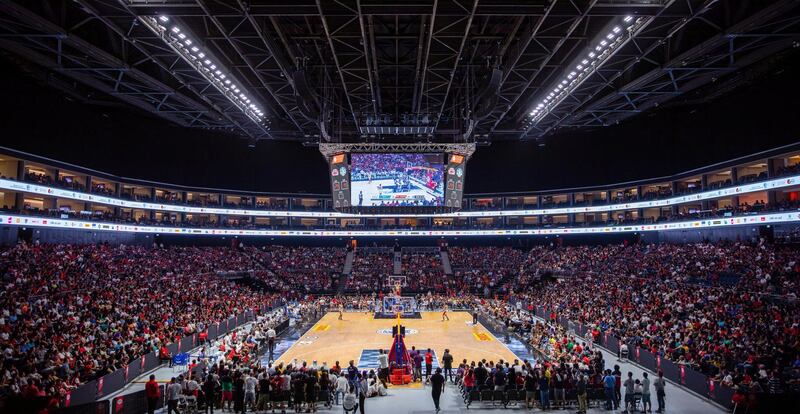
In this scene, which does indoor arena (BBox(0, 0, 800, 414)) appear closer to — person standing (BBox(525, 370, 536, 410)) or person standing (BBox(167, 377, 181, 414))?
person standing (BBox(167, 377, 181, 414))

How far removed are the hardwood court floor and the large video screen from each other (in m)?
8.74

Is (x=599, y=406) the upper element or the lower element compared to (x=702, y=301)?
lower

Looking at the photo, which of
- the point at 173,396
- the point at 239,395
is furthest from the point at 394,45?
the point at 173,396

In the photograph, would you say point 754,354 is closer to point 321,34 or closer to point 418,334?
point 418,334

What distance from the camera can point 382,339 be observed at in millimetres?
30828

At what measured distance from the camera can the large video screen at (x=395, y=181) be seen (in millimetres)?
31625

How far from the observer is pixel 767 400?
13.6 meters

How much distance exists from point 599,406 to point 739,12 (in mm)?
20516

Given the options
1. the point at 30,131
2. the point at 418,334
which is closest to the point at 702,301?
the point at 418,334

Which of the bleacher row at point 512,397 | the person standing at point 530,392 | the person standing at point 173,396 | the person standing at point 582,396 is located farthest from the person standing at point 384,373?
the person standing at point 173,396

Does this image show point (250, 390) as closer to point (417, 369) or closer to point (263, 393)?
point (263, 393)

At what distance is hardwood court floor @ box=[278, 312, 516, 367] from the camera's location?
2605 centimetres

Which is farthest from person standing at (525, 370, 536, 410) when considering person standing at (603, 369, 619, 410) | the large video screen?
the large video screen

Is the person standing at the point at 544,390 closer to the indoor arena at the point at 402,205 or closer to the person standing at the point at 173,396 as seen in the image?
the indoor arena at the point at 402,205
